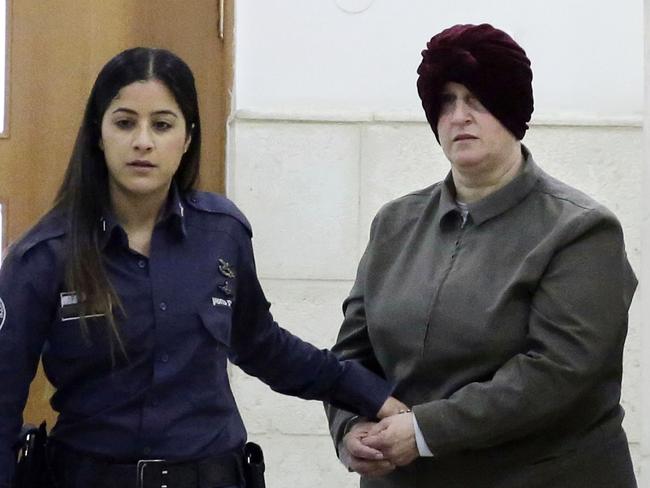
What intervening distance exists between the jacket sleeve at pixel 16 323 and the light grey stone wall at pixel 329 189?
1.40m

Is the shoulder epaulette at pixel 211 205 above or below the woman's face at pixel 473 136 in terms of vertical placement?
below

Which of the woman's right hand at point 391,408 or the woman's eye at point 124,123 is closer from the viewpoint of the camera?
the woman's eye at point 124,123

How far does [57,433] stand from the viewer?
276 cm

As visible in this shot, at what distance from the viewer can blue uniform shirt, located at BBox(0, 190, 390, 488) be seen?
264 cm

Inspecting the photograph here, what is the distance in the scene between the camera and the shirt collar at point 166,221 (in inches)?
107

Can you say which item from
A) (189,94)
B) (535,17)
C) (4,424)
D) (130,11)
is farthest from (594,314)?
(130,11)

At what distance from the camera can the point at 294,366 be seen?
9.98ft

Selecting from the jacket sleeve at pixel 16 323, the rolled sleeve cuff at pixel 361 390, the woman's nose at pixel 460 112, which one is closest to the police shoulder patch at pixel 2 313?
the jacket sleeve at pixel 16 323

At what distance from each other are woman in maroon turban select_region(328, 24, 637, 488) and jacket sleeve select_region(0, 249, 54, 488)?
29.9 inches

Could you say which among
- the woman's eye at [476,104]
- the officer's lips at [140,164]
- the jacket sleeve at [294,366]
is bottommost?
the jacket sleeve at [294,366]

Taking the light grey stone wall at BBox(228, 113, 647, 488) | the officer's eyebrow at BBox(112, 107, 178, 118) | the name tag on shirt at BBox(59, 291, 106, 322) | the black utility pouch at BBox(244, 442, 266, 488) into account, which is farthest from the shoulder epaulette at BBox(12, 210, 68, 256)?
the light grey stone wall at BBox(228, 113, 647, 488)

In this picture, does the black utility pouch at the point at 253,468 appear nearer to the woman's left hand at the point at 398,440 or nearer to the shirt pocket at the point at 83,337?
the woman's left hand at the point at 398,440

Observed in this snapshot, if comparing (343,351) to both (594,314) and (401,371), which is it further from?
(594,314)

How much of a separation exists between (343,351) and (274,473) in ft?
3.25
